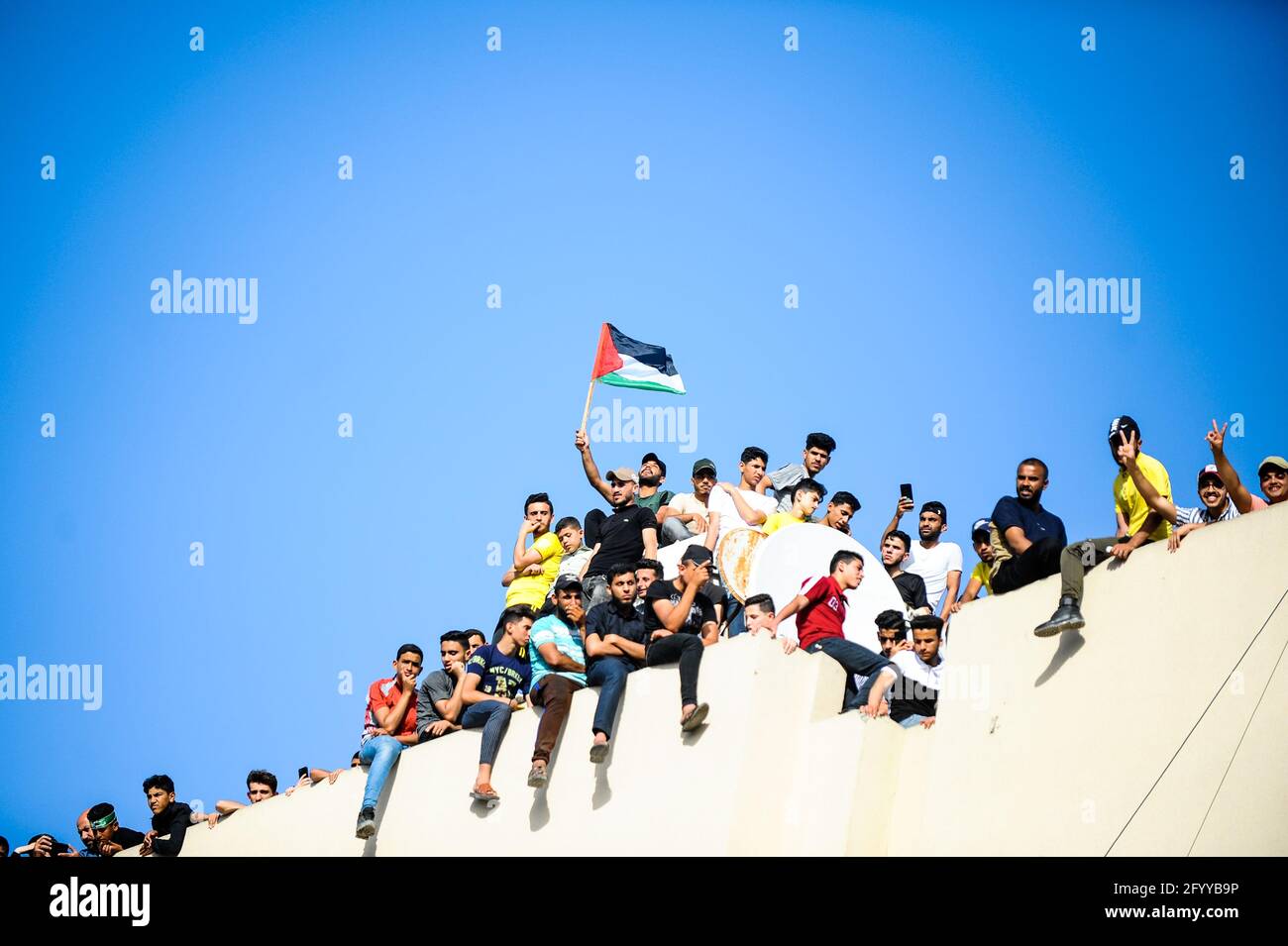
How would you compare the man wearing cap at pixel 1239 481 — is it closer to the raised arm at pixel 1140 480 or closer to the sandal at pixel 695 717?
the raised arm at pixel 1140 480

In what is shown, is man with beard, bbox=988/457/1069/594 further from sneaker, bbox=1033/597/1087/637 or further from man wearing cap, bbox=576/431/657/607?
man wearing cap, bbox=576/431/657/607

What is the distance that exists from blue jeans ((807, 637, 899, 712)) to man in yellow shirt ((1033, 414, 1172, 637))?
1564mm

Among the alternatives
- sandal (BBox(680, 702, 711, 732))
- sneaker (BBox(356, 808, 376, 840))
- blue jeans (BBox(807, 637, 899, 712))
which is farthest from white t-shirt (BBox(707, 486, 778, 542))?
sneaker (BBox(356, 808, 376, 840))

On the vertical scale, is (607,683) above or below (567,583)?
below

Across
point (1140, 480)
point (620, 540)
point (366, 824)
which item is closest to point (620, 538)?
point (620, 540)

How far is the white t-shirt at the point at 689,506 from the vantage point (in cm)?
1869

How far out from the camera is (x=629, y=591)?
14734mm

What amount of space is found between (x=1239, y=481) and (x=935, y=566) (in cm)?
512

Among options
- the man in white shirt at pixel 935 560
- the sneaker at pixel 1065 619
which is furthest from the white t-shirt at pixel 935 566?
the sneaker at pixel 1065 619

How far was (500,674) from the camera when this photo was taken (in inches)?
620

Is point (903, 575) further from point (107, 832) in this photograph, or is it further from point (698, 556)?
point (107, 832)
